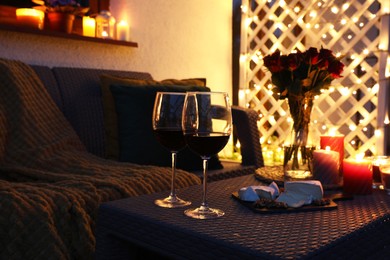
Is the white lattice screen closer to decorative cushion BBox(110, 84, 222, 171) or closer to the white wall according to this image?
the white wall

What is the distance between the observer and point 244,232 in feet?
2.20

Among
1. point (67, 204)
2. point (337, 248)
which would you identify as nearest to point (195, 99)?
point (337, 248)

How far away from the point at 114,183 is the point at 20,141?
462 mm

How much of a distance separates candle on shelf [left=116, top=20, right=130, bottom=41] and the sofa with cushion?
11.2 inches

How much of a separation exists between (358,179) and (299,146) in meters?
0.21

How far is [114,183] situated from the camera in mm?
1128

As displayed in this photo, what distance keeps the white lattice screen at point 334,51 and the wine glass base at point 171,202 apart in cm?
186

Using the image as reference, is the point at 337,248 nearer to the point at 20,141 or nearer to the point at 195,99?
the point at 195,99

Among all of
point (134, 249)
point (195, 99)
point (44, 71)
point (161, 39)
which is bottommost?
point (134, 249)

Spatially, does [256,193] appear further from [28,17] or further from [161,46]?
[161,46]

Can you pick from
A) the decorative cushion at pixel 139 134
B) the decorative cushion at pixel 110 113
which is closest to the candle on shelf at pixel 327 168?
the decorative cushion at pixel 139 134

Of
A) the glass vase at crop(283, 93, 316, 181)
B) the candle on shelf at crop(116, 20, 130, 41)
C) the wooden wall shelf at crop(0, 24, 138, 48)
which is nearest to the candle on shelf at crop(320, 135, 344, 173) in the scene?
the glass vase at crop(283, 93, 316, 181)

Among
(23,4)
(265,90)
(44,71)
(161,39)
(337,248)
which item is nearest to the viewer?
(337,248)

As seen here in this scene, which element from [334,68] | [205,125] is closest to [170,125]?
[205,125]
